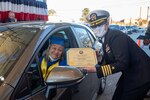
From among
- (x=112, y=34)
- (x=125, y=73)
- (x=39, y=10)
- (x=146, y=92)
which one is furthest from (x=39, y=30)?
(x=39, y=10)

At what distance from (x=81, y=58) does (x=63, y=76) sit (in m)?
0.41

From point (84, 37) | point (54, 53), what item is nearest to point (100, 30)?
point (54, 53)

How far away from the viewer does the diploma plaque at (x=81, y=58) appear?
2.86 m

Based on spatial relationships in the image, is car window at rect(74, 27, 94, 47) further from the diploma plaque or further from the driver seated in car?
the diploma plaque

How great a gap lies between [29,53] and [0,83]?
0.39m

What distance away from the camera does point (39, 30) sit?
3039 mm

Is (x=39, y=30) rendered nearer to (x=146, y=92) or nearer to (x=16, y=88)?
(x=16, y=88)

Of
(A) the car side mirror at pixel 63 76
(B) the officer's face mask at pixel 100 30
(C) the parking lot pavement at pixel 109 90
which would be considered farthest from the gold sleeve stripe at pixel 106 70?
(C) the parking lot pavement at pixel 109 90

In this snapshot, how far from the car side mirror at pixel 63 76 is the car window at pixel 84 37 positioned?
1685mm

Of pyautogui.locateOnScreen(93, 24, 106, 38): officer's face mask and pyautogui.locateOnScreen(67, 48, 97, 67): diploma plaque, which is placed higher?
pyautogui.locateOnScreen(93, 24, 106, 38): officer's face mask

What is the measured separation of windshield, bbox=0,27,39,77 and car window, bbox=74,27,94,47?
4.16 ft

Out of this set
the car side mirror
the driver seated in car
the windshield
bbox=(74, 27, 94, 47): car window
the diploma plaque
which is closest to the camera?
the car side mirror

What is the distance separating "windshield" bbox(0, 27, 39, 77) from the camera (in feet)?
8.46

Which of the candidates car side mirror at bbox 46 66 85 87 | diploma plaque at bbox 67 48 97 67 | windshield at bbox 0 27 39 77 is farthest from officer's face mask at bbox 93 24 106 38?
car side mirror at bbox 46 66 85 87
